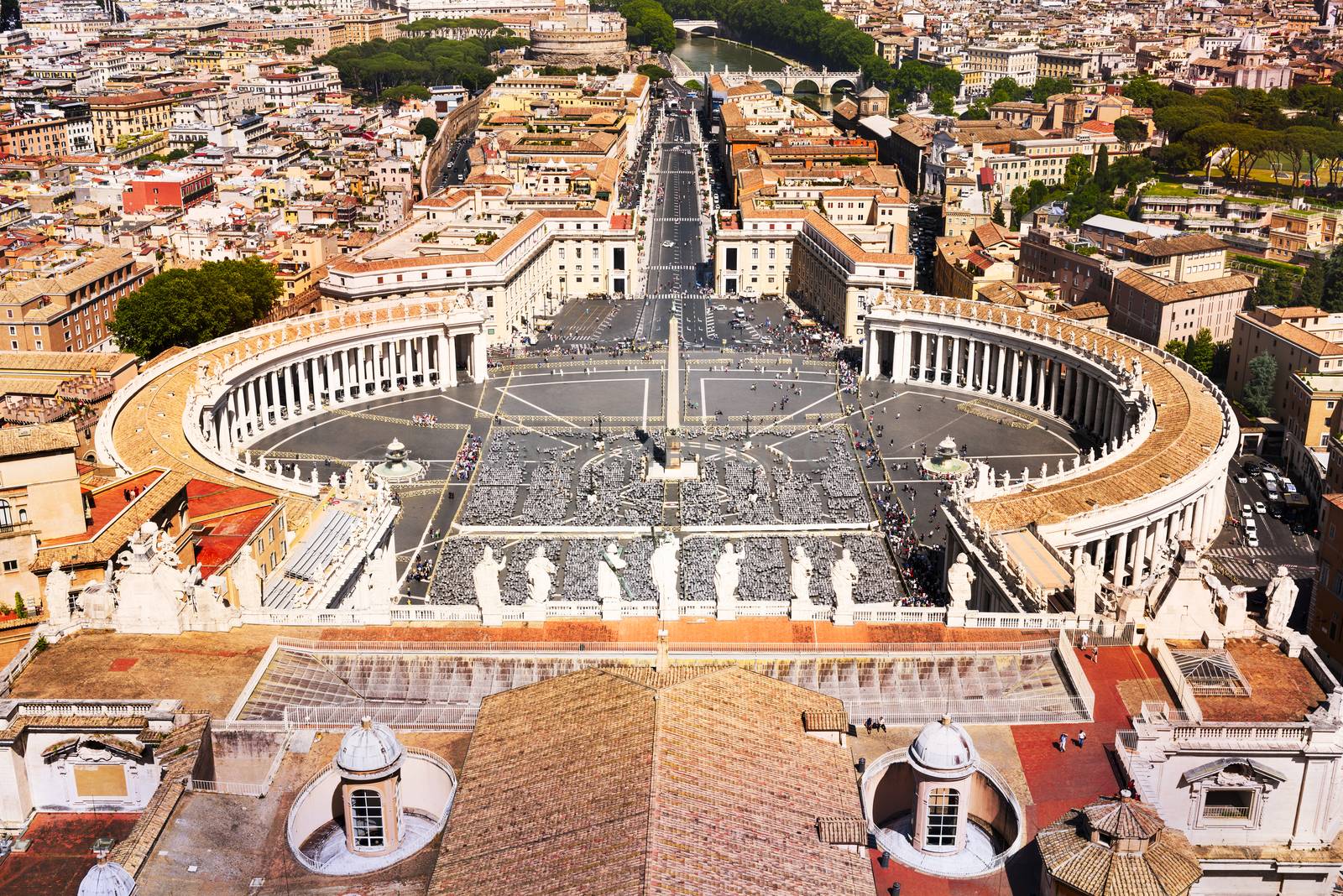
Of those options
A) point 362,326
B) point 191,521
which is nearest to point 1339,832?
point 191,521

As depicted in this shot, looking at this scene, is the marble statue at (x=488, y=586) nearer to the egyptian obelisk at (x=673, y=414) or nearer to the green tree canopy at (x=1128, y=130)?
the egyptian obelisk at (x=673, y=414)

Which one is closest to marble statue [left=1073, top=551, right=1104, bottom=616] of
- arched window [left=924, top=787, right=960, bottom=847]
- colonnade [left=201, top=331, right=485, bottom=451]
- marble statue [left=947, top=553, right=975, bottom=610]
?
marble statue [left=947, top=553, right=975, bottom=610]

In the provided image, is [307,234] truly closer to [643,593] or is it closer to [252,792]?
[643,593]

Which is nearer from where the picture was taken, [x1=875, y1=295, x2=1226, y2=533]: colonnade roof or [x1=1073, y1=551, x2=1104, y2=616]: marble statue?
[x1=1073, y1=551, x2=1104, y2=616]: marble statue

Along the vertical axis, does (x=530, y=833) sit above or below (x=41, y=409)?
above

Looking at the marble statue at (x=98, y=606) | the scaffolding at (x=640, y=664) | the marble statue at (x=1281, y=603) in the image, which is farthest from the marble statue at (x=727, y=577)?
the marble statue at (x=98, y=606)

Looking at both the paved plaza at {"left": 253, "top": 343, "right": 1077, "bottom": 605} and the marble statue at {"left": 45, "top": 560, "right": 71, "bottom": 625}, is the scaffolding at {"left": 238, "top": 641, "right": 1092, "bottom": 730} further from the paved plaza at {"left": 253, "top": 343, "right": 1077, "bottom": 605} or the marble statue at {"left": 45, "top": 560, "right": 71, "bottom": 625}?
the paved plaza at {"left": 253, "top": 343, "right": 1077, "bottom": 605}
